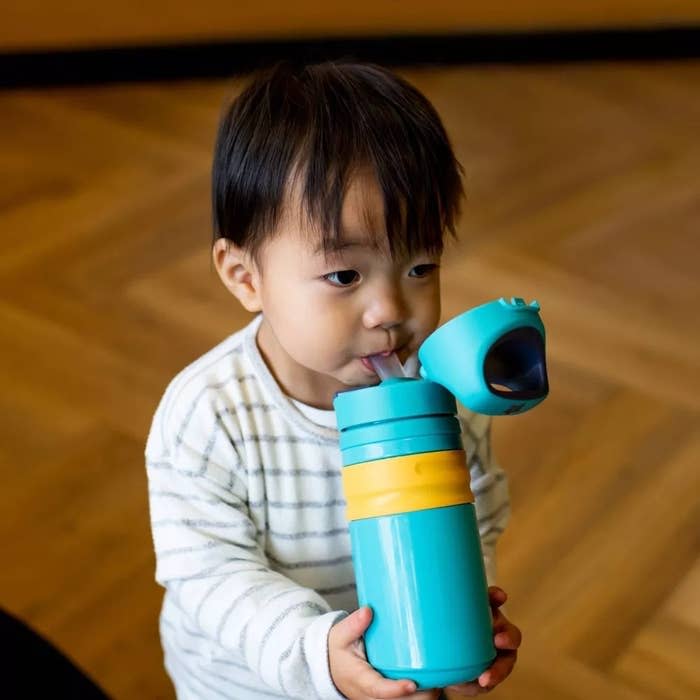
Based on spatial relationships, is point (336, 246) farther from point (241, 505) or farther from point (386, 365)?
point (241, 505)

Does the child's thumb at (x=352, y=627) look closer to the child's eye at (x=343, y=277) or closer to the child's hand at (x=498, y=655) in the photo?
the child's hand at (x=498, y=655)

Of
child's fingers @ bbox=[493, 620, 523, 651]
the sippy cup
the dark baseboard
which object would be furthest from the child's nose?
→ the dark baseboard

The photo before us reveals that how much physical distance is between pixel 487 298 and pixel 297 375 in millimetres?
965

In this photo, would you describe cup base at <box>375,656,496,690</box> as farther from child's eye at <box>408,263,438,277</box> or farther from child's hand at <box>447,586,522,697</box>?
child's eye at <box>408,263,438,277</box>

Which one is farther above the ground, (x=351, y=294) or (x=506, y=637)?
(x=351, y=294)

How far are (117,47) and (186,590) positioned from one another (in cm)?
202

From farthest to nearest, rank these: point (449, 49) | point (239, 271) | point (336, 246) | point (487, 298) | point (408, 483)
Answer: point (449, 49) < point (487, 298) < point (239, 271) < point (336, 246) < point (408, 483)

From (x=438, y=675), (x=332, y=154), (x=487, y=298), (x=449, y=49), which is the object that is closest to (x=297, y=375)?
(x=332, y=154)

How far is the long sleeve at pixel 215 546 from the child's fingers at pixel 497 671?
0.44 feet

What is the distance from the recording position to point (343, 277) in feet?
2.49

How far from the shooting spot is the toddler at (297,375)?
2.44ft

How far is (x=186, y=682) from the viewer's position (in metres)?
0.94

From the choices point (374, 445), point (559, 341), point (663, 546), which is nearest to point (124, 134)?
point (559, 341)

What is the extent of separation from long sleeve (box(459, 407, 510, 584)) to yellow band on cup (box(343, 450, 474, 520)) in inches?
9.9
